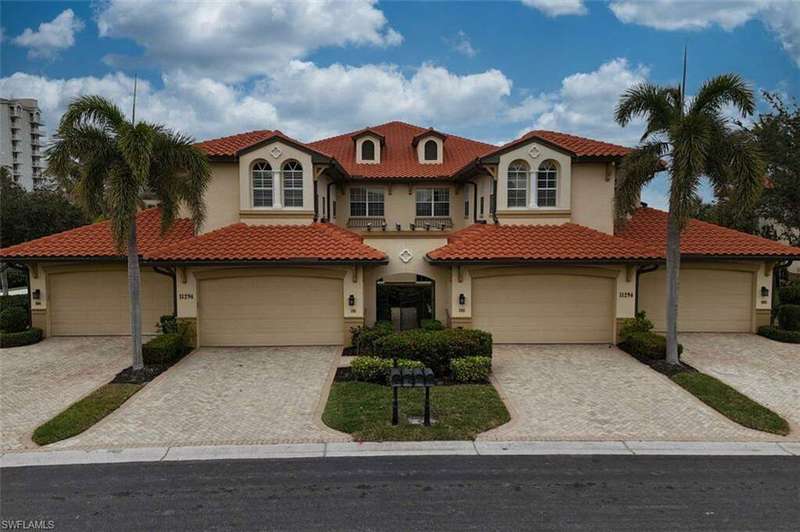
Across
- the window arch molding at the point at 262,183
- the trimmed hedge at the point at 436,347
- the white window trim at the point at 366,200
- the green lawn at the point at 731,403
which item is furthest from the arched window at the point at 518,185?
the window arch molding at the point at 262,183

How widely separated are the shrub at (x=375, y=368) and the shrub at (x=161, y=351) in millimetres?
5321

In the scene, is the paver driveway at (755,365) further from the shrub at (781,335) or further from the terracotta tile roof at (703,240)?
the terracotta tile roof at (703,240)

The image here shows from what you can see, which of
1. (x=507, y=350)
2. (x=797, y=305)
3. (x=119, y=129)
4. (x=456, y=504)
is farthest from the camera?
(x=797, y=305)

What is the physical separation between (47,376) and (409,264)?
10681 millimetres

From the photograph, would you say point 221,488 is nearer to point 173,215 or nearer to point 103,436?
point 103,436

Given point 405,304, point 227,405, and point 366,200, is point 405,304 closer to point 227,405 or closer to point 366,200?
point 366,200

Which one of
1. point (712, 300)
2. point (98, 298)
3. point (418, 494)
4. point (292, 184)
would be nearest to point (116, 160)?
point (292, 184)

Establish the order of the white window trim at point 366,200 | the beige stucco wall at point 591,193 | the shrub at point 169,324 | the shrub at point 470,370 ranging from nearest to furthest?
the shrub at point 470,370 → the shrub at point 169,324 → the beige stucco wall at point 591,193 → the white window trim at point 366,200

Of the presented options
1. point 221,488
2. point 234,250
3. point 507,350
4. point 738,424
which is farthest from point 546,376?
point 234,250

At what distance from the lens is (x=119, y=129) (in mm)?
12484

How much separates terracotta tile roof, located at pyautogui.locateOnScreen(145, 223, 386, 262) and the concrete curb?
300 inches

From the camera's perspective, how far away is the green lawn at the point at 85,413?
9.66 m

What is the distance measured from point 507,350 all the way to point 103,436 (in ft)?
35.8

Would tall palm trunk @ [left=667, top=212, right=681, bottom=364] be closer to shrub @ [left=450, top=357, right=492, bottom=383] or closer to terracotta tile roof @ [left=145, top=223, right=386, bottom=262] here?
shrub @ [left=450, top=357, right=492, bottom=383]
